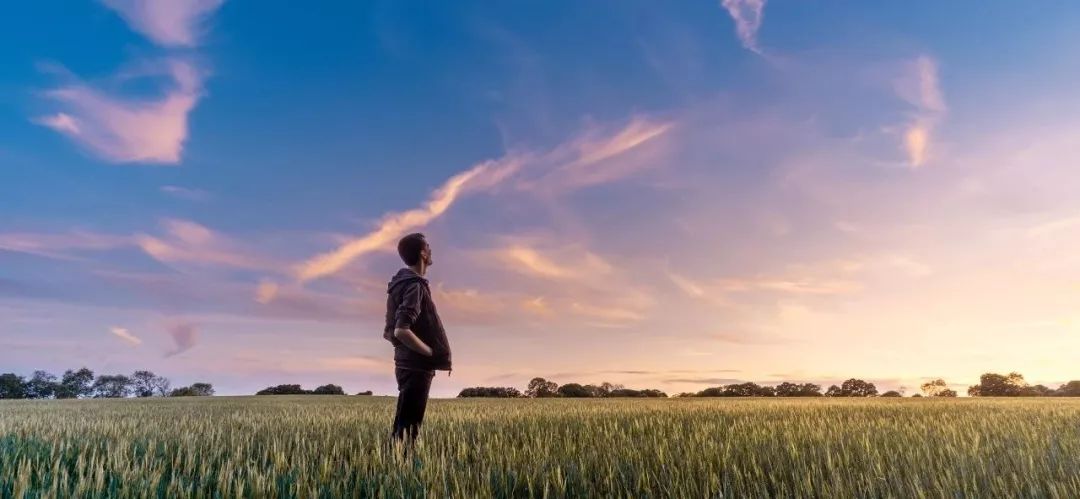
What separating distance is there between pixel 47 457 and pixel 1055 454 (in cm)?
875

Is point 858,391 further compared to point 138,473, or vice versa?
point 858,391

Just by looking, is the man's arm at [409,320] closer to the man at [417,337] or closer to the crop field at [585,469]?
the man at [417,337]

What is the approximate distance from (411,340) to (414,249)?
36.3 inches

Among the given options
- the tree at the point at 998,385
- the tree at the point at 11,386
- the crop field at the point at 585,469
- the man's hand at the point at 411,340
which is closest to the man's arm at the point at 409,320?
the man's hand at the point at 411,340

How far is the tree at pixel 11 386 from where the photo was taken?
205 feet

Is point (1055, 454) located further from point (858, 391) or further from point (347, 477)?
point (858, 391)

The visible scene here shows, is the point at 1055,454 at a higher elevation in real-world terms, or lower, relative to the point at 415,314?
lower

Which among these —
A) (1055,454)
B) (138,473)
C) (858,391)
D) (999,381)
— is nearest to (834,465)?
(1055,454)

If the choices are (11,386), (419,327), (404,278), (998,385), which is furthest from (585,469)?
(11,386)

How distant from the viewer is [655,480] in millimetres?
4082

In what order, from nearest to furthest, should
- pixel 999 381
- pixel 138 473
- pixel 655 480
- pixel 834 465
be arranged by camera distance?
1. pixel 655 480
2. pixel 138 473
3. pixel 834 465
4. pixel 999 381

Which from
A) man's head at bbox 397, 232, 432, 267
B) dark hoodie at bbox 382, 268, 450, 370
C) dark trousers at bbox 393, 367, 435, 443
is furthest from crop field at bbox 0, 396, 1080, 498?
man's head at bbox 397, 232, 432, 267

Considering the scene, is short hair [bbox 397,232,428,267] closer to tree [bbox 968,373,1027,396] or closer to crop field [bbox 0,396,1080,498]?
crop field [bbox 0,396,1080,498]

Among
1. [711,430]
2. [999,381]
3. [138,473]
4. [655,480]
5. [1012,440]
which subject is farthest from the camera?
[999,381]
